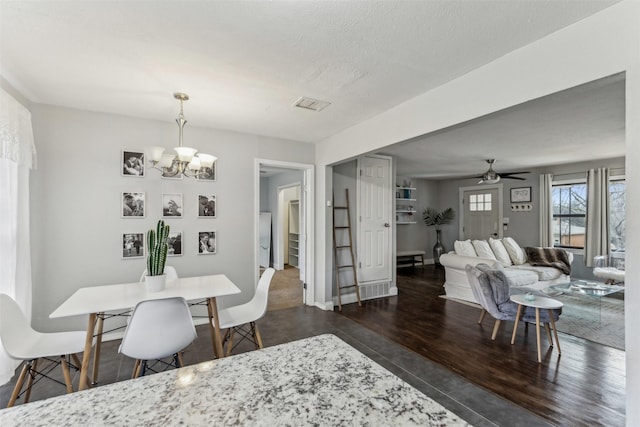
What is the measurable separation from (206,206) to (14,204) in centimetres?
172

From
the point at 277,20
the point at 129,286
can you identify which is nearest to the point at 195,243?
the point at 129,286

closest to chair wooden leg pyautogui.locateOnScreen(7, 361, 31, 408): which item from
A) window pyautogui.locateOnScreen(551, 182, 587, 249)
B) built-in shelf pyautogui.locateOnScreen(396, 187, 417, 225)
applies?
built-in shelf pyautogui.locateOnScreen(396, 187, 417, 225)

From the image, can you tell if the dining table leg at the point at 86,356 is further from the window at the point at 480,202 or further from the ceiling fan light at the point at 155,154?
the window at the point at 480,202

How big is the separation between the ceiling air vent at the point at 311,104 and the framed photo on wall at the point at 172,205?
188cm

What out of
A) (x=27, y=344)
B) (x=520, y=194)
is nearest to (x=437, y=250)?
(x=520, y=194)

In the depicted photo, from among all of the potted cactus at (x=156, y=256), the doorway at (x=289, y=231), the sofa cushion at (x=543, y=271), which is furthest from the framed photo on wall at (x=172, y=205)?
the sofa cushion at (x=543, y=271)

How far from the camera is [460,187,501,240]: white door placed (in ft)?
24.6

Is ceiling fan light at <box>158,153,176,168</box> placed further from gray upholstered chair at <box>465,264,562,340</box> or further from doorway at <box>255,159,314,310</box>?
gray upholstered chair at <box>465,264,562,340</box>

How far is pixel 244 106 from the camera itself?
3096 mm

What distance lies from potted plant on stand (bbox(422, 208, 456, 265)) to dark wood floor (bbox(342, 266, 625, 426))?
Result: 13.3 ft

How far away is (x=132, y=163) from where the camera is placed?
11.2 ft

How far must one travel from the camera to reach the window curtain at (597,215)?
552 centimetres

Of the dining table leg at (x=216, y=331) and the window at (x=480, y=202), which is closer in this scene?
the dining table leg at (x=216, y=331)

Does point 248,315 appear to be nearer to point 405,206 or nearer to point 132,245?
point 132,245
